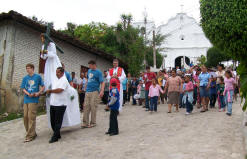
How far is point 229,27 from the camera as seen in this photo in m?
3.57

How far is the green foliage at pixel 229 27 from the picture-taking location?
11.4ft

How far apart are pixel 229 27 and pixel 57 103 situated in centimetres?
460

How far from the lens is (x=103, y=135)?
6.90m

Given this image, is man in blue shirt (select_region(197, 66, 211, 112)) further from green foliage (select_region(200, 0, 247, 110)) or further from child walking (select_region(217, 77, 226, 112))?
green foliage (select_region(200, 0, 247, 110))

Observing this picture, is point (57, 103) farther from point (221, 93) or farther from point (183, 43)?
point (183, 43)

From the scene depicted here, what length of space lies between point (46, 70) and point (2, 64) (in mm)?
5222

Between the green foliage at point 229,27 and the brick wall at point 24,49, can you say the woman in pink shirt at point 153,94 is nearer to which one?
the brick wall at point 24,49

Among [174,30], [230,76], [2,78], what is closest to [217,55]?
[174,30]

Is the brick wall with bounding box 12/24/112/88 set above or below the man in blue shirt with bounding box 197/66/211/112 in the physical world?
above

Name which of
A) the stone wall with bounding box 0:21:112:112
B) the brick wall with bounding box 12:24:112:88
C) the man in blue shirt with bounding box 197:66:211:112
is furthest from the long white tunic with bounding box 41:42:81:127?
the man in blue shirt with bounding box 197:66:211:112

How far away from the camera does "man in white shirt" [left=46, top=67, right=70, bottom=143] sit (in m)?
6.56

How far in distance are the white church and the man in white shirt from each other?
39701 mm

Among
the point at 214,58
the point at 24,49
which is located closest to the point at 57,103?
the point at 24,49

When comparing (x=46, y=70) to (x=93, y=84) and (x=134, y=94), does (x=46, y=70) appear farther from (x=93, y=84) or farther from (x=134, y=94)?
(x=134, y=94)
